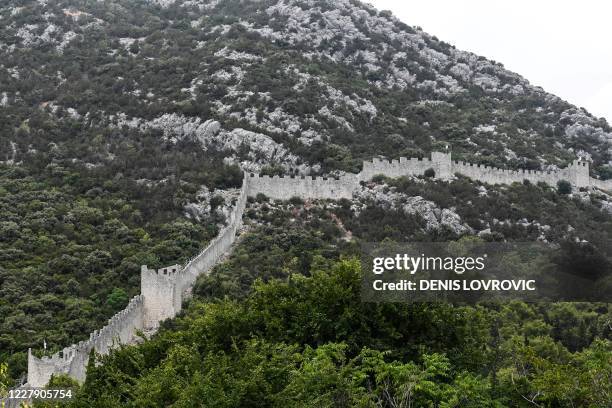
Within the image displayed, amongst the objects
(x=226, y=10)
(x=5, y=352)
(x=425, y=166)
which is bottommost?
(x=5, y=352)

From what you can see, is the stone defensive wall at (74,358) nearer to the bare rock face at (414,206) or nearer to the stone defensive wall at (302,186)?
the stone defensive wall at (302,186)

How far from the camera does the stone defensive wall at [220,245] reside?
30.0 m

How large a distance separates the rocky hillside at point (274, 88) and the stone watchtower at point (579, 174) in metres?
2.93

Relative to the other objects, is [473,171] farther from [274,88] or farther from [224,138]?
[274,88]

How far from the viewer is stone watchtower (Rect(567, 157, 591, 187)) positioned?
206ft

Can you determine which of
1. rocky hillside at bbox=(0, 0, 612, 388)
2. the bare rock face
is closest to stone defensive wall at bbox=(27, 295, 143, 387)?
rocky hillside at bbox=(0, 0, 612, 388)

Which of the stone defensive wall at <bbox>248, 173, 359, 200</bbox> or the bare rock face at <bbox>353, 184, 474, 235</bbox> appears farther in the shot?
the stone defensive wall at <bbox>248, 173, 359, 200</bbox>

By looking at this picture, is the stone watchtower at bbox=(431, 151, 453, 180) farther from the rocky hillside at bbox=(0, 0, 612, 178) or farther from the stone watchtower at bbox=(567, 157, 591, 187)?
the stone watchtower at bbox=(567, 157, 591, 187)

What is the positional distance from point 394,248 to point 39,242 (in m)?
27.8

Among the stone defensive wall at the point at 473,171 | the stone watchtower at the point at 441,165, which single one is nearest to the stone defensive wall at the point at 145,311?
the stone defensive wall at the point at 473,171

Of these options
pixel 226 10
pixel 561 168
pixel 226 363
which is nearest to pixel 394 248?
pixel 226 363

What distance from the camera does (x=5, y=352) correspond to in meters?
Result: 33.3

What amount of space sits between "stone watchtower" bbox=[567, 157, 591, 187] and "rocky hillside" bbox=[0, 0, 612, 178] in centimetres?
293

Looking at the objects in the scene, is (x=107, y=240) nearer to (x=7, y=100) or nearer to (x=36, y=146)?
(x=36, y=146)
